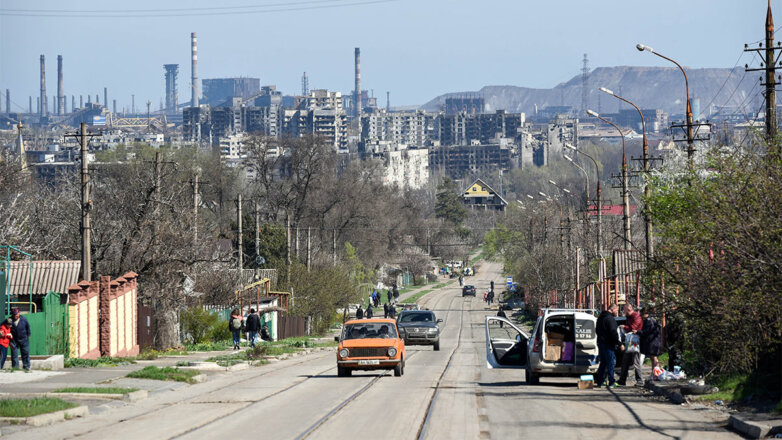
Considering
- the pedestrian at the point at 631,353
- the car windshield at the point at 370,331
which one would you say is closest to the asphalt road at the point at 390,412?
the pedestrian at the point at 631,353

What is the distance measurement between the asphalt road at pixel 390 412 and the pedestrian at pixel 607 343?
789mm

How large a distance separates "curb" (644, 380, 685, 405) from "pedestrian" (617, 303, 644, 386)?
0.38 m

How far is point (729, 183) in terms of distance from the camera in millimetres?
20297

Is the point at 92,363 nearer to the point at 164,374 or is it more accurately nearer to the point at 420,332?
the point at 164,374

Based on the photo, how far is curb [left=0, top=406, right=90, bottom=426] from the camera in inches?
631

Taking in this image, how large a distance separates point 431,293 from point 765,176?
103878 millimetres

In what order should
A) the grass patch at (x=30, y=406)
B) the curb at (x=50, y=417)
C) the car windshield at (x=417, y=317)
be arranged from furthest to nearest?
the car windshield at (x=417, y=317) → the grass patch at (x=30, y=406) → the curb at (x=50, y=417)

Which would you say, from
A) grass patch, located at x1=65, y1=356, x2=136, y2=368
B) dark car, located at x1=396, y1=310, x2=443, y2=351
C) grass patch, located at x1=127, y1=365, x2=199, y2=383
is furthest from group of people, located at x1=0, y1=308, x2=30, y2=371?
dark car, located at x1=396, y1=310, x2=443, y2=351

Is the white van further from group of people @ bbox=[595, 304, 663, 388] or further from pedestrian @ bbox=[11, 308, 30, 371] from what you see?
pedestrian @ bbox=[11, 308, 30, 371]

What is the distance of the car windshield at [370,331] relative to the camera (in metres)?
27.5

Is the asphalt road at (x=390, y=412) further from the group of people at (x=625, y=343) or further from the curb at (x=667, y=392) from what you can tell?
the group of people at (x=625, y=343)

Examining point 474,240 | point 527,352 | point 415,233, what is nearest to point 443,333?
point 527,352

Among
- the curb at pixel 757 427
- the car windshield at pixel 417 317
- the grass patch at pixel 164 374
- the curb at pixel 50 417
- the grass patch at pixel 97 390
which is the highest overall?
the curb at pixel 757 427

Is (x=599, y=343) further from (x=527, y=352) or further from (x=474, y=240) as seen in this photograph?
(x=474, y=240)
